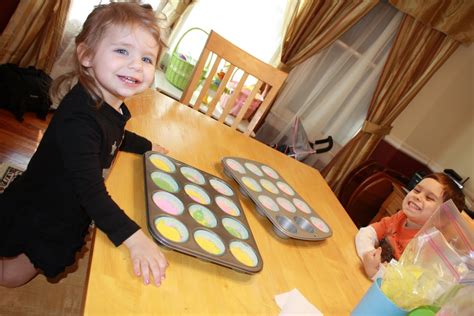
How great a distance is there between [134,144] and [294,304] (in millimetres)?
676

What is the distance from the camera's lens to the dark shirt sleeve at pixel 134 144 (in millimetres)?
1156

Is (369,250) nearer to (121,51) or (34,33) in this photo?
(121,51)

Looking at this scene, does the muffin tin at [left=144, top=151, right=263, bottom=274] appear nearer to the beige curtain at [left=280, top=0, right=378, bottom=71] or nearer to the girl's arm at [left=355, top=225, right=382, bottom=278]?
the girl's arm at [left=355, top=225, right=382, bottom=278]

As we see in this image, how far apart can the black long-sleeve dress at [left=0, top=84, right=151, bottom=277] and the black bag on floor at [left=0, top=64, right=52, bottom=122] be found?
5.37 feet

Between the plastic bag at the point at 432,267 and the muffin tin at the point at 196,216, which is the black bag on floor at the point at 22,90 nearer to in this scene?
the muffin tin at the point at 196,216

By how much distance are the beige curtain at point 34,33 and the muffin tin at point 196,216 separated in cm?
A: 195

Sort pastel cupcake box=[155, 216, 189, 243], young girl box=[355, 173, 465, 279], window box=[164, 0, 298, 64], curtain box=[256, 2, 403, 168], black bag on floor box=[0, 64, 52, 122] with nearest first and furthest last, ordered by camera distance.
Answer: pastel cupcake box=[155, 216, 189, 243]
young girl box=[355, 173, 465, 279]
black bag on floor box=[0, 64, 52, 122]
window box=[164, 0, 298, 64]
curtain box=[256, 2, 403, 168]

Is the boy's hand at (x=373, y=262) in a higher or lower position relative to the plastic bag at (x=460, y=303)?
lower

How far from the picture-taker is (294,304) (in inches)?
37.1

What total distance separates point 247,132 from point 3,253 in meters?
1.25

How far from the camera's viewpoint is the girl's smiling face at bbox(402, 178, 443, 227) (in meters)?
1.53

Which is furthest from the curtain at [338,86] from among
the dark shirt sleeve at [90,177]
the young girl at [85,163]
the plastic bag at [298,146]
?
the dark shirt sleeve at [90,177]

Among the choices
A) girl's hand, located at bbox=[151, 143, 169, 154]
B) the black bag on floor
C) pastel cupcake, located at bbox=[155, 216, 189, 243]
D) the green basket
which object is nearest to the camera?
pastel cupcake, located at bbox=[155, 216, 189, 243]

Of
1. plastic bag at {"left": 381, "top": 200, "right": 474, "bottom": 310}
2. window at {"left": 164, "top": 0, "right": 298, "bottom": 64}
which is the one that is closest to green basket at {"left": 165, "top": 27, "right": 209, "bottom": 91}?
window at {"left": 164, "top": 0, "right": 298, "bottom": 64}
